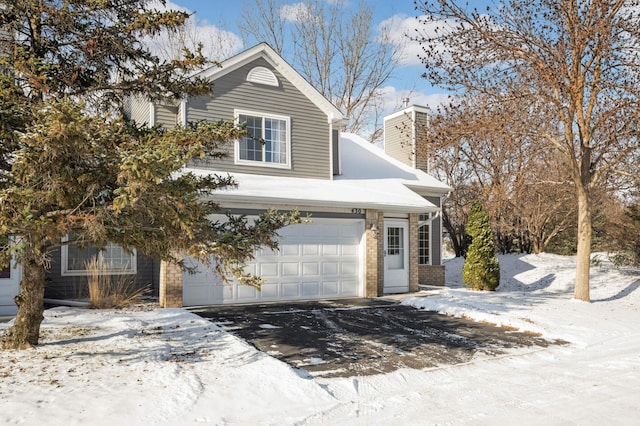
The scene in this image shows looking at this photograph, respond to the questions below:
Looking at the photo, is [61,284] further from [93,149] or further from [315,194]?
[93,149]

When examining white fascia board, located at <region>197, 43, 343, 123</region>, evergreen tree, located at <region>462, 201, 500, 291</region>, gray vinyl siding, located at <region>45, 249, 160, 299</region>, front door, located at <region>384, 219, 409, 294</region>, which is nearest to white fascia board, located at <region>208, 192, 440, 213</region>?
front door, located at <region>384, 219, 409, 294</region>

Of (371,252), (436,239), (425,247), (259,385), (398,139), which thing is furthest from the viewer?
(398,139)

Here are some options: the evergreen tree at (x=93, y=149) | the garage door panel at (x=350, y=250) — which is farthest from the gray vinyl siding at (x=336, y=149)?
the evergreen tree at (x=93, y=149)

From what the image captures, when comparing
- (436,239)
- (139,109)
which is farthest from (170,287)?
(436,239)

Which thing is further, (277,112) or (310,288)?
(277,112)

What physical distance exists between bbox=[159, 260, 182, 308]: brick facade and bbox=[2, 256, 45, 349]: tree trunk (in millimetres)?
3981

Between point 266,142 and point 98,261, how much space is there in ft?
17.3

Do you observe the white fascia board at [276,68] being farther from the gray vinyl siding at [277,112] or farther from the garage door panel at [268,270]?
the garage door panel at [268,270]

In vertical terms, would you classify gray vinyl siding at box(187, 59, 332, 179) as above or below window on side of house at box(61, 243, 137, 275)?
above

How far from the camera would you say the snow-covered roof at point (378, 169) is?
1634 centimetres

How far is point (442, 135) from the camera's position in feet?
41.5

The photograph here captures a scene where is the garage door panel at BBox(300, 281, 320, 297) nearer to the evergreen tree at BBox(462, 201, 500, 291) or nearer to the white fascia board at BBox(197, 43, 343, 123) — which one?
the white fascia board at BBox(197, 43, 343, 123)

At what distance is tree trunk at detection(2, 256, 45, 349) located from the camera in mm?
6539

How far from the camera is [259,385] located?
5.55 metres
